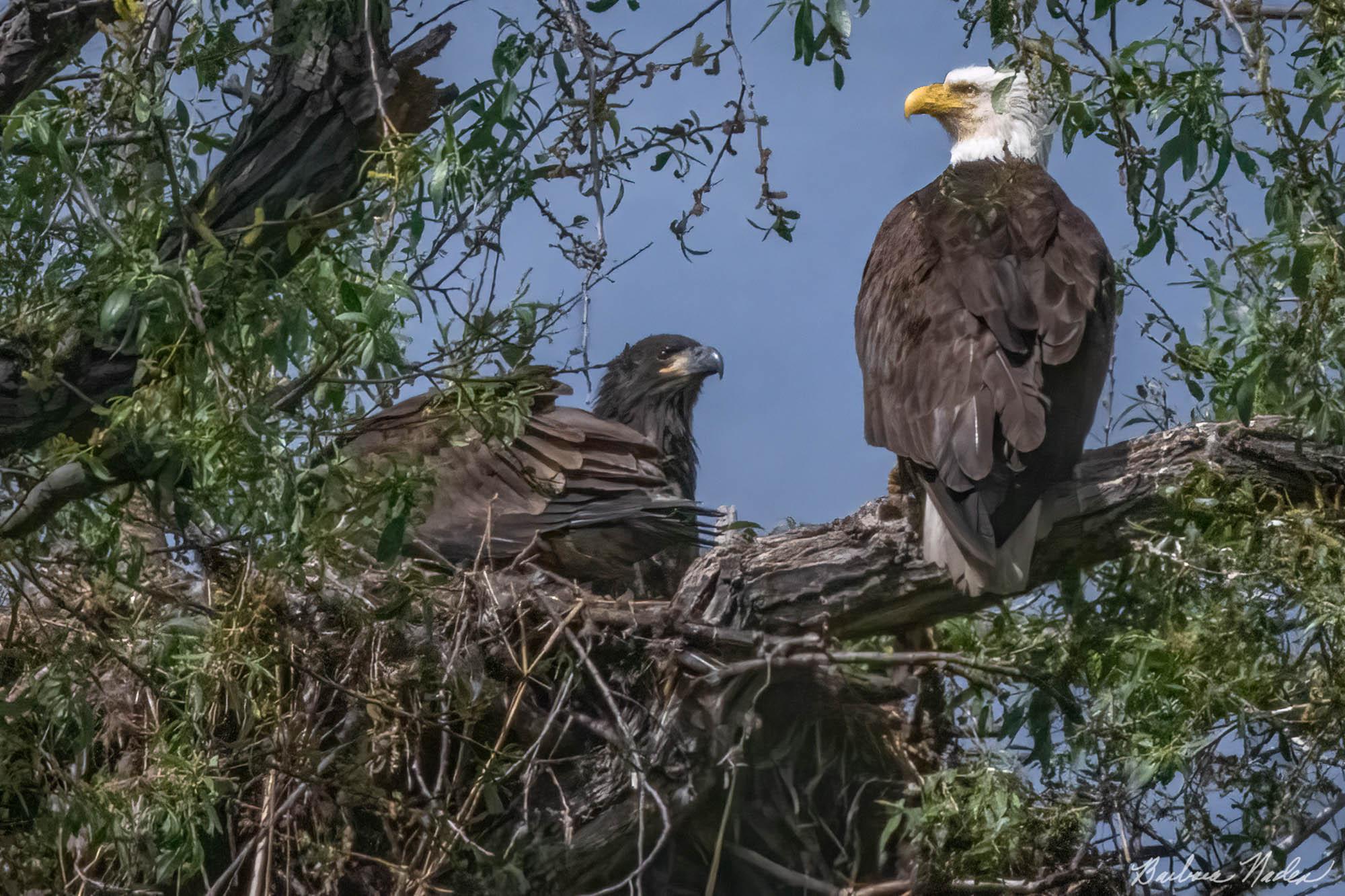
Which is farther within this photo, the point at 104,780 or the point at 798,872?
the point at 798,872

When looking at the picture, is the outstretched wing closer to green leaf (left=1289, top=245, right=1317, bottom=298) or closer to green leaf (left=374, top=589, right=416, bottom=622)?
green leaf (left=374, top=589, right=416, bottom=622)

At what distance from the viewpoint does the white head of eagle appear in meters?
6.54

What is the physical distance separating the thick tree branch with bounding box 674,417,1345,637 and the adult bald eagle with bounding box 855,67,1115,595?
114 mm

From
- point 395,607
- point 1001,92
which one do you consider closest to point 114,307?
point 395,607

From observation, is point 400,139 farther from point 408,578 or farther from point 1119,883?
point 1119,883

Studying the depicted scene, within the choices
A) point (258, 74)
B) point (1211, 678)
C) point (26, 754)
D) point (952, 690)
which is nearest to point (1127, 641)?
point (1211, 678)

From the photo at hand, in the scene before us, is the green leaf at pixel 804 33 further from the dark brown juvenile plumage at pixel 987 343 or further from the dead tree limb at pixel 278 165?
the dark brown juvenile plumage at pixel 987 343

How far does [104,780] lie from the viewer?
4.05m

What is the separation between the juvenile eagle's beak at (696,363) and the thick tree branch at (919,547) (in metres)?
3.40

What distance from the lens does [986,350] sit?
14.1 feet

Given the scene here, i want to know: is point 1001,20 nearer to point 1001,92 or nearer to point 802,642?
A: point 1001,92

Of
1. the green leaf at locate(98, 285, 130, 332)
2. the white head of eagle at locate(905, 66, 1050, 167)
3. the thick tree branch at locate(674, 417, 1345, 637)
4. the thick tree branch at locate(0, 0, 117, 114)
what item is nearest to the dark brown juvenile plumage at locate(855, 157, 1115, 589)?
the thick tree branch at locate(674, 417, 1345, 637)

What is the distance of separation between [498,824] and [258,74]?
246cm

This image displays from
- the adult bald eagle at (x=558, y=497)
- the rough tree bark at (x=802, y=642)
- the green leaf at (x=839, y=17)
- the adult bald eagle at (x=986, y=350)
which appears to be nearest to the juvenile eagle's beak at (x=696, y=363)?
the adult bald eagle at (x=558, y=497)
